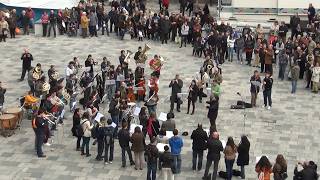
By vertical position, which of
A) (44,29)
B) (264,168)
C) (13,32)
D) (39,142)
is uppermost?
(44,29)

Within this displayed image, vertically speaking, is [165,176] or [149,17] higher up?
[149,17]

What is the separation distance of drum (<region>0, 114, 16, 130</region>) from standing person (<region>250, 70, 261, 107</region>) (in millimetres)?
9065

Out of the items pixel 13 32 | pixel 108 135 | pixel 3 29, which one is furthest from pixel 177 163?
pixel 13 32

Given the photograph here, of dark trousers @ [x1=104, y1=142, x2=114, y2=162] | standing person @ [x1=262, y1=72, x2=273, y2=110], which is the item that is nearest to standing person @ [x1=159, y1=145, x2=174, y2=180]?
dark trousers @ [x1=104, y1=142, x2=114, y2=162]

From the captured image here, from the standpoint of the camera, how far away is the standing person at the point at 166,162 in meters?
17.0

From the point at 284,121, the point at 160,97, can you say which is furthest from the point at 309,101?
the point at 160,97

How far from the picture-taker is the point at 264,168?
16.7 meters

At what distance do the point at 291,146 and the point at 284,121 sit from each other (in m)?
2.35

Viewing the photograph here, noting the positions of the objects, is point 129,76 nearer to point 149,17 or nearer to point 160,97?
point 160,97

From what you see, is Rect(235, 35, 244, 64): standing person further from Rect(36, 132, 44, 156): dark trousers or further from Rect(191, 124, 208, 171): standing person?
Rect(36, 132, 44, 156): dark trousers

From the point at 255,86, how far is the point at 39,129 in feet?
28.8

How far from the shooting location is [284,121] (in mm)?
22797

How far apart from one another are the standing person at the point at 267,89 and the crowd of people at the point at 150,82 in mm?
39

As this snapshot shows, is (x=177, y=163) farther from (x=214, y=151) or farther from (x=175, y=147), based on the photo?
(x=214, y=151)
